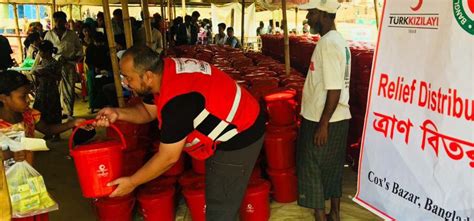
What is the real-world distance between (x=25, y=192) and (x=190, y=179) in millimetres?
1477

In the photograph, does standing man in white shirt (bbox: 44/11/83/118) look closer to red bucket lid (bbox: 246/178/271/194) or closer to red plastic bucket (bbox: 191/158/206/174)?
red plastic bucket (bbox: 191/158/206/174)

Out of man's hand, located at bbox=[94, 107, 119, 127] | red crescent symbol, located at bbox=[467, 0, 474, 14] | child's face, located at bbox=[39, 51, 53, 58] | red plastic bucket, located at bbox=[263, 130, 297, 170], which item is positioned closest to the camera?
red crescent symbol, located at bbox=[467, 0, 474, 14]

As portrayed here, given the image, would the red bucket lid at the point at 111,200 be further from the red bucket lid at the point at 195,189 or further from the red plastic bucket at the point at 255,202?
the red plastic bucket at the point at 255,202

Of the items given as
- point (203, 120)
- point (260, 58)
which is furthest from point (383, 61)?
point (260, 58)

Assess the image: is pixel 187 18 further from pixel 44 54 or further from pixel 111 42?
pixel 111 42

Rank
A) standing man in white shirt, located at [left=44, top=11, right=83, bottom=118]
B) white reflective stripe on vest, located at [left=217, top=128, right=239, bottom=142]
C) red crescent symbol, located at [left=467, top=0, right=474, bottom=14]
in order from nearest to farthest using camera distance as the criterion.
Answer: red crescent symbol, located at [left=467, top=0, right=474, bottom=14]
white reflective stripe on vest, located at [left=217, top=128, right=239, bottom=142]
standing man in white shirt, located at [left=44, top=11, right=83, bottom=118]

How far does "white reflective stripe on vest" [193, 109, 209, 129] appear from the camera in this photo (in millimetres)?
2301

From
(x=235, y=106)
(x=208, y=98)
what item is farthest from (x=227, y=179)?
(x=208, y=98)

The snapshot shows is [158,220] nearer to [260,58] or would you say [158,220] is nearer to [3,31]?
[260,58]

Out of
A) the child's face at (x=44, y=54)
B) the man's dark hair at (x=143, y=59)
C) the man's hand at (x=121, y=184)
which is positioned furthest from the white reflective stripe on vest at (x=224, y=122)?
the child's face at (x=44, y=54)

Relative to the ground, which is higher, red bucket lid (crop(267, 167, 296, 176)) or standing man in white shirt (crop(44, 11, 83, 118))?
standing man in white shirt (crop(44, 11, 83, 118))

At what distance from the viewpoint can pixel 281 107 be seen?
13.0ft

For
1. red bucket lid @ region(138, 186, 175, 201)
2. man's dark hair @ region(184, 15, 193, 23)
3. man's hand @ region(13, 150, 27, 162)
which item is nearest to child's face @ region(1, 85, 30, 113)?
man's hand @ region(13, 150, 27, 162)

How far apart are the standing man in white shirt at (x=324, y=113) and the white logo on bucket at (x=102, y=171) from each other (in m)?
1.55
